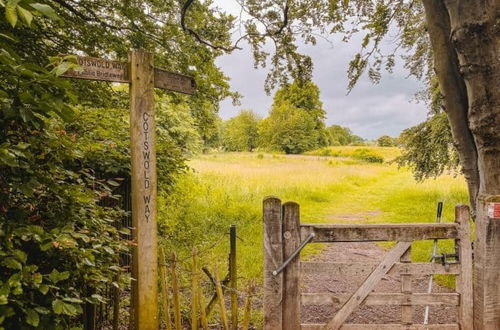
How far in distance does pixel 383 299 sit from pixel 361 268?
1.36 feet

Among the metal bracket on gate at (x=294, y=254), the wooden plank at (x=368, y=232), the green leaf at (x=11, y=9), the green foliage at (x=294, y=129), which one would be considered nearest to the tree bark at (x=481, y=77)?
the wooden plank at (x=368, y=232)

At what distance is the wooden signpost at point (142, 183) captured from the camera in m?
3.17

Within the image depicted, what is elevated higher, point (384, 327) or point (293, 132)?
point (293, 132)

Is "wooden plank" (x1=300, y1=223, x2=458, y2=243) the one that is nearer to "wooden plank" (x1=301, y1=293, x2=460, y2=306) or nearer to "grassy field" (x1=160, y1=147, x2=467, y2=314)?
"wooden plank" (x1=301, y1=293, x2=460, y2=306)

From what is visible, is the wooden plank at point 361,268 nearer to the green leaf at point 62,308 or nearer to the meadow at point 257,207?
the meadow at point 257,207

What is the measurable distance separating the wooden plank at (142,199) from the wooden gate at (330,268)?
121cm

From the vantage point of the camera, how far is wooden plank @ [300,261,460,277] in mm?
3742

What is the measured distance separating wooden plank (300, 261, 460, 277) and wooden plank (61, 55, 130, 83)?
2.67 meters

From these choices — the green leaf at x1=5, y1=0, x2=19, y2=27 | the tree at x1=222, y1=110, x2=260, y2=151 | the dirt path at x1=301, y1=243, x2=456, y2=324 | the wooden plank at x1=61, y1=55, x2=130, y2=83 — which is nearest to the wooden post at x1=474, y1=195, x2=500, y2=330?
the dirt path at x1=301, y1=243, x2=456, y2=324

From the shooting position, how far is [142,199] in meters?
3.19

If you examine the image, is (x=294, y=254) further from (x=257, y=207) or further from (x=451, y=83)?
(x=257, y=207)

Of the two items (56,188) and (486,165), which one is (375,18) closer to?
(486,165)

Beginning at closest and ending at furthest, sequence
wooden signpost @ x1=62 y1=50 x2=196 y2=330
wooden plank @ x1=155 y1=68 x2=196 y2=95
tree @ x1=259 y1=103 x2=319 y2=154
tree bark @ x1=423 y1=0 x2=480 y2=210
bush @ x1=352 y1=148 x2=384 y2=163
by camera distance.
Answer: wooden signpost @ x1=62 y1=50 x2=196 y2=330 → wooden plank @ x1=155 y1=68 x2=196 y2=95 → tree bark @ x1=423 y1=0 x2=480 y2=210 → bush @ x1=352 y1=148 x2=384 y2=163 → tree @ x1=259 y1=103 x2=319 y2=154

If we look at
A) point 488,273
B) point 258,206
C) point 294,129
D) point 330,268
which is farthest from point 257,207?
point 294,129
